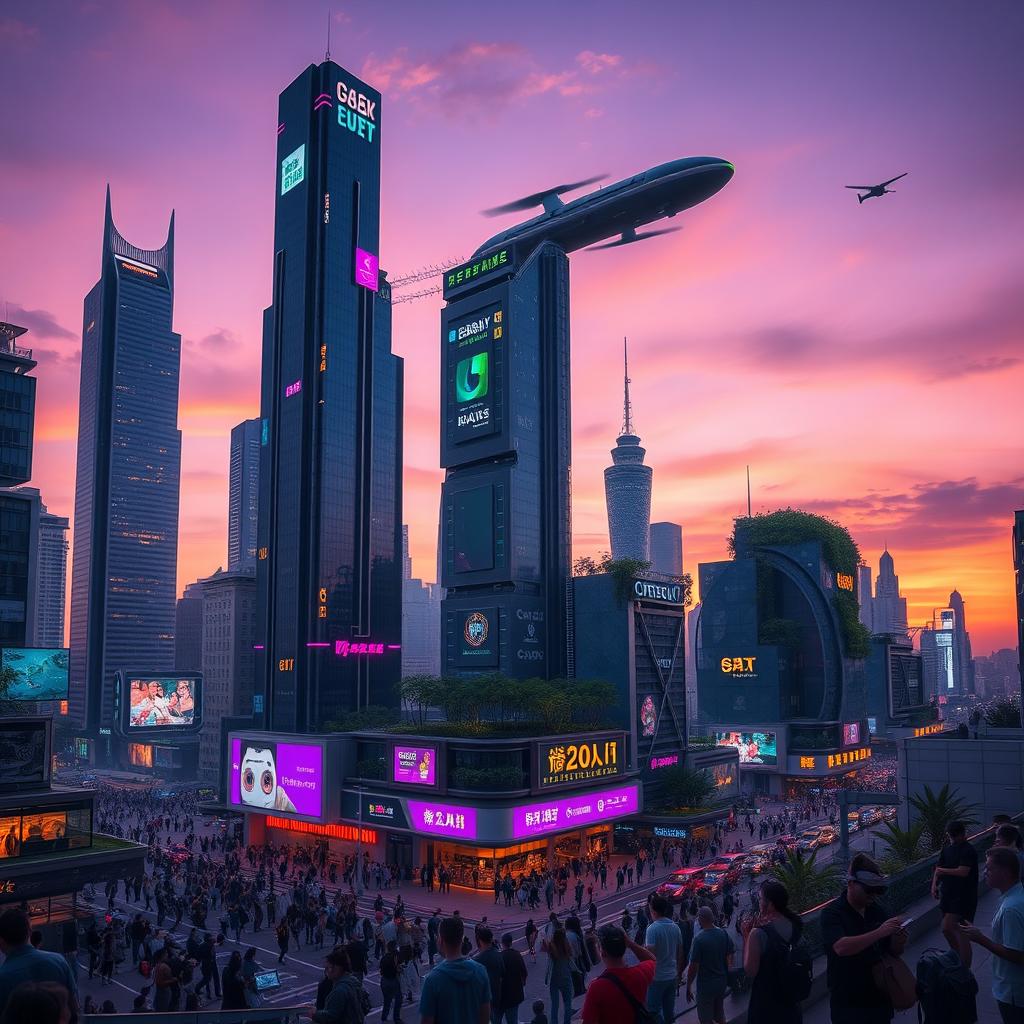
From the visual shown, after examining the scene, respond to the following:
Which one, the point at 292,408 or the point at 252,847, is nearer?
the point at 252,847

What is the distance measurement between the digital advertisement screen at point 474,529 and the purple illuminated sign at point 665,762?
28.6m

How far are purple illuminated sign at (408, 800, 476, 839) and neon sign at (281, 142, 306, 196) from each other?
97.5 metres

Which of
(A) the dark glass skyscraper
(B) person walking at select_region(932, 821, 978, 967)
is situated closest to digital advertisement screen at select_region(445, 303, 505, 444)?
(A) the dark glass skyscraper

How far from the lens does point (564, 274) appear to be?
355 ft

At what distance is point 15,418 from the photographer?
8288 cm

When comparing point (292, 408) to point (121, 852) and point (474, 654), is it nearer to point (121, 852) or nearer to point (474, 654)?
point (474, 654)

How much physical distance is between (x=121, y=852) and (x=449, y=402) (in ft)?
215

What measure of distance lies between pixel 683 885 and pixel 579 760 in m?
17.7

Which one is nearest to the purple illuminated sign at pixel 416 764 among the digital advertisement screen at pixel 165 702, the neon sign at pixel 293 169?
the neon sign at pixel 293 169

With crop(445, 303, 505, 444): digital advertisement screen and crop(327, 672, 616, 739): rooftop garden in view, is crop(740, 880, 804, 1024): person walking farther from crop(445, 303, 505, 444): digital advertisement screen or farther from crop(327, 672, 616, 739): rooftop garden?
crop(445, 303, 505, 444): digital advertisement screen

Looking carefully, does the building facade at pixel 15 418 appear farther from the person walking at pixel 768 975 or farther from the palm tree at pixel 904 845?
the person walking at pixel 768 975

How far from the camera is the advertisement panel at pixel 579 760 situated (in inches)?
2452

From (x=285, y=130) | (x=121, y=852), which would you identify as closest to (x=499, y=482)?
(x=121, y=852)

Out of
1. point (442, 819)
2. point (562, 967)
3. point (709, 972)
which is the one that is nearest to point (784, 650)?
point (442, 819)
